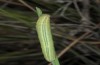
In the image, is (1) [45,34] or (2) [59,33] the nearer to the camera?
(1) [45,34]

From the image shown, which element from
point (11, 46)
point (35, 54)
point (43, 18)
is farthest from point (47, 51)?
point (11, 46)

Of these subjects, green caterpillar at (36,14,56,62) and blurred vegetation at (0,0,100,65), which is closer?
green caterpillar at (36,14,56,62)

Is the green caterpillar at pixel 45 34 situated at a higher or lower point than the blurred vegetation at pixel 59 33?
lower

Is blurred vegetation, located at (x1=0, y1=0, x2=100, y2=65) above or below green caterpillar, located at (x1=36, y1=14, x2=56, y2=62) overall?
above

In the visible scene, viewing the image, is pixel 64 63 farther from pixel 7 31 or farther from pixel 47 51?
pixel 47 51
